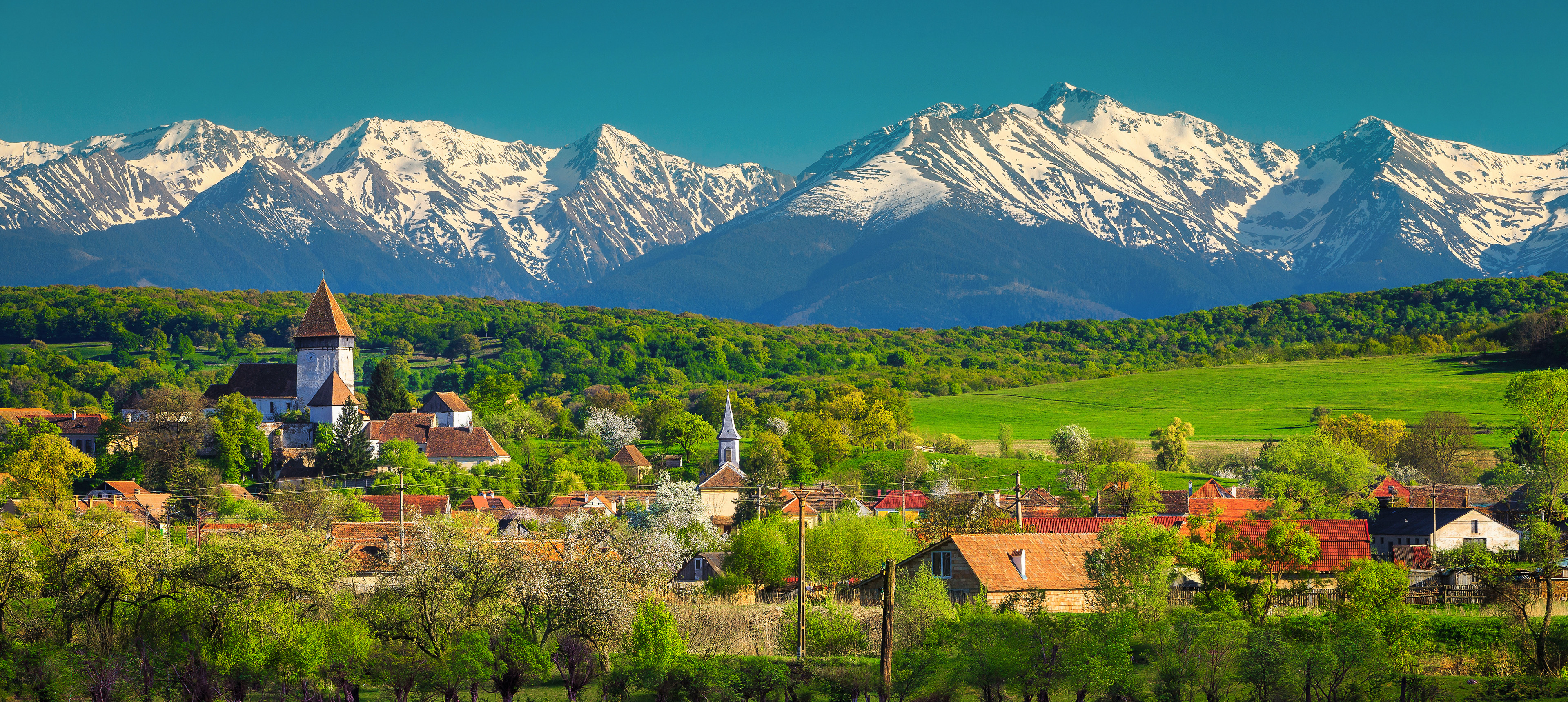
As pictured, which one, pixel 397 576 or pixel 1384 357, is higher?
pixel 1384 357

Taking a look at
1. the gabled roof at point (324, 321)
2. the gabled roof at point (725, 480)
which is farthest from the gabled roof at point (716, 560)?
the gabled roof at point (324, 321)

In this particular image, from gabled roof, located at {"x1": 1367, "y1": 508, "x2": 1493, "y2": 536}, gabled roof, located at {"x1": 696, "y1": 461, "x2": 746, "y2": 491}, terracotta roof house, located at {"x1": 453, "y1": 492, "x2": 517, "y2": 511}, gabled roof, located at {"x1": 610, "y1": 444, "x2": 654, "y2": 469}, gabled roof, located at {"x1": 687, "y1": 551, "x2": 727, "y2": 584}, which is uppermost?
gabled roof, located at {"x1": 610, "y1": 444, "x2": 654, "y2": 469}

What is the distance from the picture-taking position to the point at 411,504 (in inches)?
3442

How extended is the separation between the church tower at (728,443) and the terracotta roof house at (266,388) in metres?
38.8

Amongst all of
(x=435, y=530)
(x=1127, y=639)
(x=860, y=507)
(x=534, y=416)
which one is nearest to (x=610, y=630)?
(x=435, y=530)

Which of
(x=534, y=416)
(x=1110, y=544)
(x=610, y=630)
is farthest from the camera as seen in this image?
(x=534, y=416)

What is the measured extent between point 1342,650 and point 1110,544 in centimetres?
1260

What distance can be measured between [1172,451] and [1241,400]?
36.8 m

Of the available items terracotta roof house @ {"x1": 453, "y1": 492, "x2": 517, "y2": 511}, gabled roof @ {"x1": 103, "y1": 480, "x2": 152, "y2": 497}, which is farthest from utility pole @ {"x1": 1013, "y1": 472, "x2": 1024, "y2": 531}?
gabled roof @ {"x1": 103, "y1": 480, "x2": 152, "y2": 497}

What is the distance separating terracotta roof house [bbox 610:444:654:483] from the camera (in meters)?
114

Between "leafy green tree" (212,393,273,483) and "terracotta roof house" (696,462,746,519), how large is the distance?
3449cm

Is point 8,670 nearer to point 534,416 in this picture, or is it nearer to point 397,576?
point 397,576

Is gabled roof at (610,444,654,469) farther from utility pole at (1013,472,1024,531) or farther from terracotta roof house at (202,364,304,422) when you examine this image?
utility pole at (1013,472,1024,531)

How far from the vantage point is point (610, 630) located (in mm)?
44062
